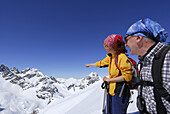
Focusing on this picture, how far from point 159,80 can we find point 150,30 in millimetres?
663

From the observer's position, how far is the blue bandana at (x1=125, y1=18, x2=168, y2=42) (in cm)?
124

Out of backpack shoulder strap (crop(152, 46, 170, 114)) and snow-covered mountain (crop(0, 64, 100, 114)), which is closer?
backpack shoulder strap (crop(152, 46, 170, 114))

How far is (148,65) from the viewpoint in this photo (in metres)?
1.26

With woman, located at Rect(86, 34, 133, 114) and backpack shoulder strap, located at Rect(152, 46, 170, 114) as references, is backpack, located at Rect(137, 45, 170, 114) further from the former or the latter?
woman, located at Rect(86, 34, 133, 114)

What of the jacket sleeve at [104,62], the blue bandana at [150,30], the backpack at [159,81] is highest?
the blue bandana at [150,30]

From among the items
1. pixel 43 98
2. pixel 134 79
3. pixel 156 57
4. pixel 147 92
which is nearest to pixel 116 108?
pixel 134 79

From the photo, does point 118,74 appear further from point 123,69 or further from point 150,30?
point 150,30

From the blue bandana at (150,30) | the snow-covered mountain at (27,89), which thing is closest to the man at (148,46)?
the blue bandana at (150,30)

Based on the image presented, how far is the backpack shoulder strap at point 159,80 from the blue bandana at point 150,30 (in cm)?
21

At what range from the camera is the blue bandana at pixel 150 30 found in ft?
4.08

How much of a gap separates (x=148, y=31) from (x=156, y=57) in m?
0.39

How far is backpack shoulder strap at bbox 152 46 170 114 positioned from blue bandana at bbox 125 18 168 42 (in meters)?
0.21

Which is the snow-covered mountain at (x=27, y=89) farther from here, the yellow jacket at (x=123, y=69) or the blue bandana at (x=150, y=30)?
the blue bandana at (x=150, y=30)

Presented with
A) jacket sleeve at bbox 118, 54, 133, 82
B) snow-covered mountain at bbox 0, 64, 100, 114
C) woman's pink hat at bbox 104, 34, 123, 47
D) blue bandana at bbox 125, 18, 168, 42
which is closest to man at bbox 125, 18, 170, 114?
blue bandana at bbox 125, 18, 168, 42
